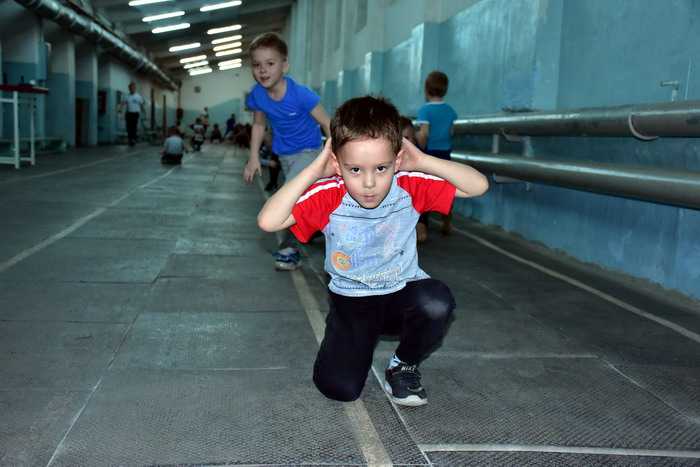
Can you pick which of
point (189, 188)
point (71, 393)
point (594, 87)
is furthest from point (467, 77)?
point (71, 393)

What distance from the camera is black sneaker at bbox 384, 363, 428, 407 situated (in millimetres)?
2961

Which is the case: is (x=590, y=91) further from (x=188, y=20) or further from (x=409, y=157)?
(x=188, y=20)

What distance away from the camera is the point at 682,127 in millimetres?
4438

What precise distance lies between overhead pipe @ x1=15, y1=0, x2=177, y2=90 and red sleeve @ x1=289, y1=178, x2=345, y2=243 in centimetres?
1654

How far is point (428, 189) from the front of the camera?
3.04m

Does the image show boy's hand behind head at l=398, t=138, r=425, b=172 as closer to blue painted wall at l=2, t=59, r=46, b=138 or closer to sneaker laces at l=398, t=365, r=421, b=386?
sneaker laces at l=398, t=365, r=421, b=386

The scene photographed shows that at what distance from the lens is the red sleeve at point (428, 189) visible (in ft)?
9.92

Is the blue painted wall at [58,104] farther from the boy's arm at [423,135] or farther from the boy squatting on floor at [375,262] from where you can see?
the boy squatting on floor at [375,262]

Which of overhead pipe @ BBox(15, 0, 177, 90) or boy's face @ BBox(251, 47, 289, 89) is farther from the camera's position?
overhead pipe @ BBox(15, 0, 177, 90)

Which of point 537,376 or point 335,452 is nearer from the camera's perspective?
point 335,452

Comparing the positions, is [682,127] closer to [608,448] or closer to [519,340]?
[519,340]

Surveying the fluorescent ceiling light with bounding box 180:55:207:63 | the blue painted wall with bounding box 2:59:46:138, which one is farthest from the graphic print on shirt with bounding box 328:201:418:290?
the fluorescent ceiling light with bounding box 180:55:207:63

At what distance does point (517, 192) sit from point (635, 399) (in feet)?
16.1

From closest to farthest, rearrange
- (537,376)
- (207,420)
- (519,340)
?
(207,420) → (537,376) → (519,340)
